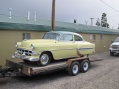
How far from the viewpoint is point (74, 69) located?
10273 millimetres

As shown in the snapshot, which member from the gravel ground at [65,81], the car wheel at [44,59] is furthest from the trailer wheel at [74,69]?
the car wheel at [44,59]

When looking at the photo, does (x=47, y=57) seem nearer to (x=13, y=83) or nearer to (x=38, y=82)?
(x=38, y=82)

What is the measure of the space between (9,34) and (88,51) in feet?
16.8

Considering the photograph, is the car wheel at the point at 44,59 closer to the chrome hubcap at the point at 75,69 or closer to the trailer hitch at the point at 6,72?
the trailer hitch at the point at 6,72

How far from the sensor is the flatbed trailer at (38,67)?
27.0 ft

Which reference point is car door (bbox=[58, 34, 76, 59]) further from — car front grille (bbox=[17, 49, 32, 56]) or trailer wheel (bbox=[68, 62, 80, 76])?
car front grille (bbox=[17, 49, 32, 56])

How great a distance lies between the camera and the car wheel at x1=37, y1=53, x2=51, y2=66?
29.0 ft

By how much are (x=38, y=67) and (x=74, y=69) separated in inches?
97.6

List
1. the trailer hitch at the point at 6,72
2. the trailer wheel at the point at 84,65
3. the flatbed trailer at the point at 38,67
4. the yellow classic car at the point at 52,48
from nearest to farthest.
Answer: the trailer hitch at the point at 6,72 → the flatbed trailer at the point at 38,67 → the yellow classic car at the point at 52,48 → the trailer wheel at the point at 84,65

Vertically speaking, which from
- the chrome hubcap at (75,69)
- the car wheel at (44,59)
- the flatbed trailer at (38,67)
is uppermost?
the car wheel at (44,59)

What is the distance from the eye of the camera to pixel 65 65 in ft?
31.9

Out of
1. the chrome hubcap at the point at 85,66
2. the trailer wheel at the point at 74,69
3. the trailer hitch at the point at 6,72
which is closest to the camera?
the trailer hitch at the point at 6,72

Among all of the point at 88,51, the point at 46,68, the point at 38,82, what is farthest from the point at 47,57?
the point at 88,51

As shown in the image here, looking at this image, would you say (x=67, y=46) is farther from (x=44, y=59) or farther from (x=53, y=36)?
(x=44, y=59)
